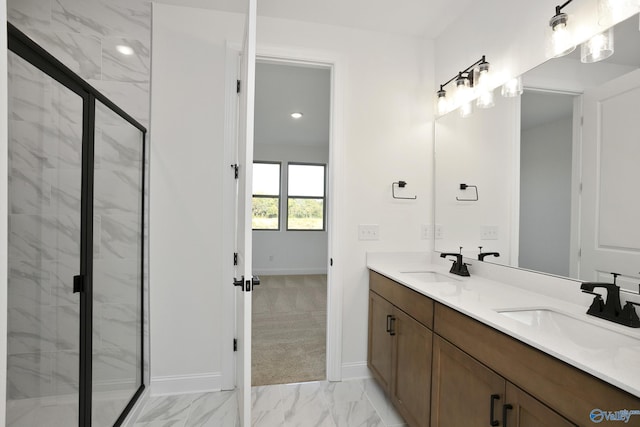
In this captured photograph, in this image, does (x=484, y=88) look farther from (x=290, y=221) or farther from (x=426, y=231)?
(x=290, y=221)

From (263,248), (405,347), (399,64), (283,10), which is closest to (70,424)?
(405,347)

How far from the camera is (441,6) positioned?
212 centimetres

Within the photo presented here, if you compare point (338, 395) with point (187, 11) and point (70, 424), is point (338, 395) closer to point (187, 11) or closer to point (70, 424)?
point (70, 424)

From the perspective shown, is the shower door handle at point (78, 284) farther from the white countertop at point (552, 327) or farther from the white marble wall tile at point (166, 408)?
the white countertop at point (552, 327)

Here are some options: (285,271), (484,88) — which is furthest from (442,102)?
(285,271)

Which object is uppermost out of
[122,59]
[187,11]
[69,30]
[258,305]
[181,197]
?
[187,11]

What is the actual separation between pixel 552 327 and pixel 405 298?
689mm

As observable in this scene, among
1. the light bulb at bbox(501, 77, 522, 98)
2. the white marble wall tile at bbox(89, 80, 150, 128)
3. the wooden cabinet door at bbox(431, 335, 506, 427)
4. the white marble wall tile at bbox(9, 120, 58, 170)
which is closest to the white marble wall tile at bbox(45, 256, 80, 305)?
the white marble wall tile at bbox(9, 120, 58, 170)

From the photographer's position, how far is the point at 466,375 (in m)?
1.27

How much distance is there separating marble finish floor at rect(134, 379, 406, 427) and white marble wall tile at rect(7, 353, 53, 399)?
786mm

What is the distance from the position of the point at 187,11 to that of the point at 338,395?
281cm

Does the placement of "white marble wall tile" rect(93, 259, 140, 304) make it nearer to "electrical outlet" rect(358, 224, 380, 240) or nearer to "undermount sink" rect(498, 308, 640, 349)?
"electrical outlet" rect(358, 224, 380, 240)

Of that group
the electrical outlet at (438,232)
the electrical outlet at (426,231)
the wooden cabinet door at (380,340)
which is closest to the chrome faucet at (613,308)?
the wooden cabinet door at (380,340)

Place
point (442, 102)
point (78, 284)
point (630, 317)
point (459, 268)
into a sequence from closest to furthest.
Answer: point (630, 317) → point (78, 284) → point (459, 268) → point (442, 102)
